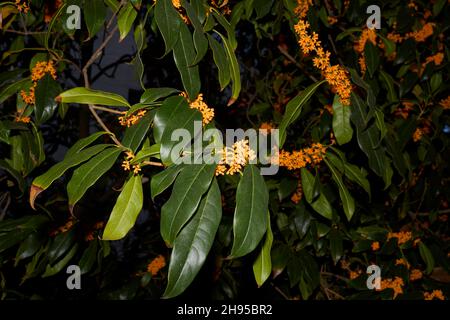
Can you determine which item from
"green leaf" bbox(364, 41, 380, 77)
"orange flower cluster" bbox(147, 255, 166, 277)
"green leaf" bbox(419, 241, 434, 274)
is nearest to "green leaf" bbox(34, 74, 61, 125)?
"orange flower cluster" bbox(147, 255, 166, 277)

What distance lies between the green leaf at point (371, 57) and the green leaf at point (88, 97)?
1.05 meters

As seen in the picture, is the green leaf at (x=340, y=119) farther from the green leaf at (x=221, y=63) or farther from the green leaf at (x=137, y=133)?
the green leaf at (x=137, y=133)

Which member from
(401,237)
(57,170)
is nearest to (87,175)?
(57,170)

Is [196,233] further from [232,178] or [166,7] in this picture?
[232,178]

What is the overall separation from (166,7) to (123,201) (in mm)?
409

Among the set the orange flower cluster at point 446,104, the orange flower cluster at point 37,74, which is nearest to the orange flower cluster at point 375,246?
the orange flower cluster at point 446,104

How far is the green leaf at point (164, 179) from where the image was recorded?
0.73 metres

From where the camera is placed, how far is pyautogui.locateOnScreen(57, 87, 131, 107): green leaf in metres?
0.86

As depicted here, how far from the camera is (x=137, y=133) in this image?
0.83 meters

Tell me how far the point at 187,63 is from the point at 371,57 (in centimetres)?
100

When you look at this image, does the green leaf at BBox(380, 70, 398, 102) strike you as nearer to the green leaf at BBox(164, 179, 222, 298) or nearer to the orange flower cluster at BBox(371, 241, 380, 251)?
the orange flower cluster at BBox(371, 241, 380, 251)

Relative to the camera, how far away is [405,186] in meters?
1.91

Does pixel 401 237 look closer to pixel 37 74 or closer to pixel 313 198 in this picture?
pixel 313 198

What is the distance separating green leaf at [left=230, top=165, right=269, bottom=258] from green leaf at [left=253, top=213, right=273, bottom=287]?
100 mm
